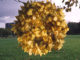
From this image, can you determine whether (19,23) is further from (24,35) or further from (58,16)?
(58,16)

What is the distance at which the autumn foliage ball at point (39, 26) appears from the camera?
466 cm

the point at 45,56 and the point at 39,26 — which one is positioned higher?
the point at 39,26

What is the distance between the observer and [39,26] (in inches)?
184

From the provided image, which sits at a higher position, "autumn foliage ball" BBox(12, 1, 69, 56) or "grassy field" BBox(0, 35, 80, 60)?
"autumn foliage ball" BBox(12, 1, 69, 56)

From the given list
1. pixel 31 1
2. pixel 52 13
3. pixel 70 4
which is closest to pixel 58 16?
pixel 52 13

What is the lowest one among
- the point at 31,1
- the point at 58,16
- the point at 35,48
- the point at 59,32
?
the point at 35,48

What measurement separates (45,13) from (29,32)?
49 centimetres

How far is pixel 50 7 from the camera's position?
479cm

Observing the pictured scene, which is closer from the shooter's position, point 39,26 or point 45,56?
point 39,26

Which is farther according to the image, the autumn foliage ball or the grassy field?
the grassy field

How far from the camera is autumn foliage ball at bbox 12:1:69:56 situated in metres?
4.66

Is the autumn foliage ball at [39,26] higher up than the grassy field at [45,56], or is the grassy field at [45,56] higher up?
the autumn foliage ball at [39,26]

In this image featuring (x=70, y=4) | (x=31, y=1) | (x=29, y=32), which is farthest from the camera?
(x=70, y=4)

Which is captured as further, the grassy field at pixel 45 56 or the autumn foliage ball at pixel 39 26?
the grassy field at pixel 45 56
